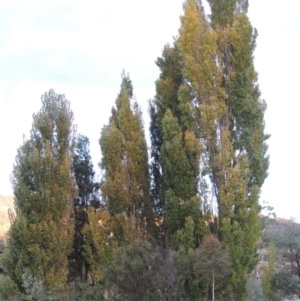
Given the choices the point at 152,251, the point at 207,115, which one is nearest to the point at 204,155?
the point at 207,115

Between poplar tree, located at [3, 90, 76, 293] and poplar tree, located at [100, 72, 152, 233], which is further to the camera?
poplar tree, located at [100, 72, 152, 233]

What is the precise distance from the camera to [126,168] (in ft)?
64.9

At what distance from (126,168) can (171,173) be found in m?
2.01

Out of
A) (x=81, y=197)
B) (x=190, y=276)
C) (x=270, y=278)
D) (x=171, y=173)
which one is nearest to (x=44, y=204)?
(x=81, y=197)

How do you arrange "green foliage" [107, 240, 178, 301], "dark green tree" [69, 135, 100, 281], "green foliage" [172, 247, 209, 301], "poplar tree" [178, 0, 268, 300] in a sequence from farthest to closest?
"dark green tree" [69, 135, 100, 281], "poplar tree" [178, 0, 268, 300], "green foliage" [172, 247, 209, 301], "green foliage" [107, 240, 178, 301]

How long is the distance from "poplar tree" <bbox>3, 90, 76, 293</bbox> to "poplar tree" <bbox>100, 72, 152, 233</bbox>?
144 centimetres

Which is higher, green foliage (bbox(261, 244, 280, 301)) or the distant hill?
the distant hill

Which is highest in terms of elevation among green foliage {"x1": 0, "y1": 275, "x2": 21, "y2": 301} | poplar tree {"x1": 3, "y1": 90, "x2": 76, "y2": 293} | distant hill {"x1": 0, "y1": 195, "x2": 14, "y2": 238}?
distant hill {"x1": 0, "y1": 195, "x2": 14, "y2": 238}

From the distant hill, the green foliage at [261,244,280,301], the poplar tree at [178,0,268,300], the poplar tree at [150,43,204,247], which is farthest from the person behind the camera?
the distant hill

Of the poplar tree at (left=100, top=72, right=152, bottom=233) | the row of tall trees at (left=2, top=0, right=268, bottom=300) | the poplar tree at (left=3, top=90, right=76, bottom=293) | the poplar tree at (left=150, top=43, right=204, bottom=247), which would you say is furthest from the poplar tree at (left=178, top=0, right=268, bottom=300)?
the poplar tree at (left=3, top=90, right=76, bottom=293)

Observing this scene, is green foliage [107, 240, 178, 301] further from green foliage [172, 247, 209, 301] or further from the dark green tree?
the dark green tree

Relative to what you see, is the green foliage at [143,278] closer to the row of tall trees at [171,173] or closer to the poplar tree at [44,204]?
the row of tall trees at [171,173]

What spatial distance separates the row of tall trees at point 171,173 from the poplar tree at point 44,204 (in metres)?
0.04

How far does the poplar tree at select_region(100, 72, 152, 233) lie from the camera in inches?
769
